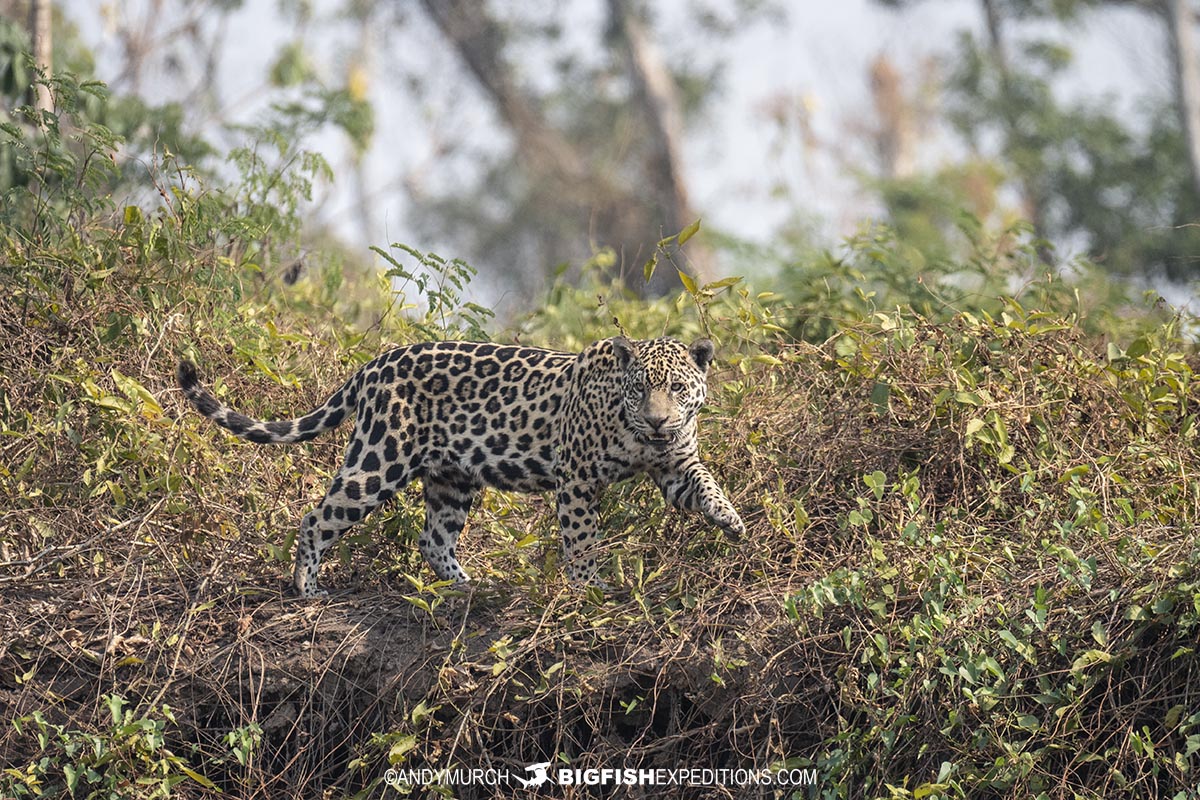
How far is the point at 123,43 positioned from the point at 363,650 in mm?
19130

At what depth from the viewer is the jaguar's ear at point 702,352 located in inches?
336

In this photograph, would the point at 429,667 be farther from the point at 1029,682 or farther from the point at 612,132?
the point at 612,132

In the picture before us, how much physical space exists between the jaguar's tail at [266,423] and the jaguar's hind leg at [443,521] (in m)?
0.62

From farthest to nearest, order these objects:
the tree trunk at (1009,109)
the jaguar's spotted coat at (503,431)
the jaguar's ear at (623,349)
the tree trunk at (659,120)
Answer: the tree trunk at (1009,109), the tree trunk at (659,120), the jaguar's ear at (623,349), the jaguar's spotted coat at (503,431)

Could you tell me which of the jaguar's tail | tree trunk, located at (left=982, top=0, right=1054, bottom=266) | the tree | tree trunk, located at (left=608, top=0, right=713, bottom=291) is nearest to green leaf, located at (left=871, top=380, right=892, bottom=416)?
the jaguar's tail

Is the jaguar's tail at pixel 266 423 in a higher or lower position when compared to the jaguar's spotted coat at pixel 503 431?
higher

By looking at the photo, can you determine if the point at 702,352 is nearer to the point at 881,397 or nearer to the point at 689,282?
the point at 689,282

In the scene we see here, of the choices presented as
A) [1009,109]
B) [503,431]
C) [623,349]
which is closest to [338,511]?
[503,431]

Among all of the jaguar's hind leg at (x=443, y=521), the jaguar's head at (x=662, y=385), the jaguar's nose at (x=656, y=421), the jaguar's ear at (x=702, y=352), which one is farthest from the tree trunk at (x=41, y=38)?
the jaguar's nose at (x=656, y=421)

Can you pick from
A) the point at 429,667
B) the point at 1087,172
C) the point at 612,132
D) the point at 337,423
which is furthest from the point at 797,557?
the point at 612,132

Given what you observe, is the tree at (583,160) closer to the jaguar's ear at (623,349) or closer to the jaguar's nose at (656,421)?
the jaguar's ear at (623,349)

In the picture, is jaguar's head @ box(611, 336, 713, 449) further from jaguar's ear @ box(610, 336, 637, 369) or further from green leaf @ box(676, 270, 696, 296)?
green leaf @ box(676, 270, 696, 296)

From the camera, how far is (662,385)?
27.0ft

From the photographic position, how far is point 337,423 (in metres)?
8.88
